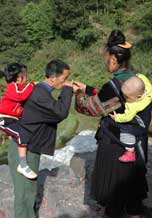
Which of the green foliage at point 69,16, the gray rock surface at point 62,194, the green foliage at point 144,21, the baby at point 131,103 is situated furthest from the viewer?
the green foliage at point 69,16

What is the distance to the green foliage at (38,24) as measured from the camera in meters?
17.7

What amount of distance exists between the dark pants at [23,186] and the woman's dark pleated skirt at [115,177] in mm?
447

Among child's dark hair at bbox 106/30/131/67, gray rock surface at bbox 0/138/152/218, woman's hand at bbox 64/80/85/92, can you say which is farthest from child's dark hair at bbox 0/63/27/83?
gray rock surface at bbox 0/138/152/218

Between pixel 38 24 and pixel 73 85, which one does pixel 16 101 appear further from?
pixel 38 24

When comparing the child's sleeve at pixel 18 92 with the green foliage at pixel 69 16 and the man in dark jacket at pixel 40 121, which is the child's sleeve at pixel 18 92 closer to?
the man in dark jacket at pixel 40 121

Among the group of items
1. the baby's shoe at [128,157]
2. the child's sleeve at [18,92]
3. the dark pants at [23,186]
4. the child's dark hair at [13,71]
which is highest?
the child's dark hair at [13,71]

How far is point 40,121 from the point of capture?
2.85 m

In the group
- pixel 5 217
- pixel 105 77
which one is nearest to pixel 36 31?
pixel 105 77

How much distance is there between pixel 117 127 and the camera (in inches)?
109

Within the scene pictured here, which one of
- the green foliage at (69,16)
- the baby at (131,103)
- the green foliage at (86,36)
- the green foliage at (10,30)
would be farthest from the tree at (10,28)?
the baby at (131,103)

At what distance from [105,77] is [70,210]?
9.57m

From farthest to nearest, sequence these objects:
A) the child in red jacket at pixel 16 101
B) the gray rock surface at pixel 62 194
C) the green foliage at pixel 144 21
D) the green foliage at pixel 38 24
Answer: the green foliage at pixel 38 24, the green foliage at pixel 144 21, the gray rock surface at pixel 62 194, the child in red jacket at pixel 16 101

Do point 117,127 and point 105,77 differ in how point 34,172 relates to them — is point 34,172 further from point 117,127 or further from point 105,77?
point 105,77

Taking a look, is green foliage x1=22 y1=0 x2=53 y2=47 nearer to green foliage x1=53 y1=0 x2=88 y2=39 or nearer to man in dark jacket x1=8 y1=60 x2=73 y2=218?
green foliage x1=53 y1=0 x2=88 y2=39
